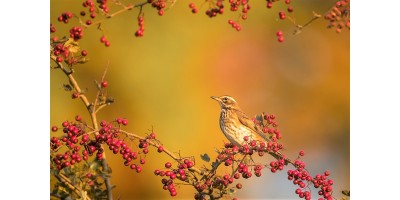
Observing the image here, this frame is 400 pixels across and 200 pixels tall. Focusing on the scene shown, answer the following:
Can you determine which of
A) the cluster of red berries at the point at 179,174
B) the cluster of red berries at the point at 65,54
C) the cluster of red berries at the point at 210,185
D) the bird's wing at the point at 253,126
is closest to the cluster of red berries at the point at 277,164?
the bird's wing at the point at 253,126

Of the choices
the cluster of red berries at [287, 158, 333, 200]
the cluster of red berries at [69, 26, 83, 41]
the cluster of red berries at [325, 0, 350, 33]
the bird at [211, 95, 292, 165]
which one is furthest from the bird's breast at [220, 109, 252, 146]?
the cluster of red berries at [69, 26, 83, 41]

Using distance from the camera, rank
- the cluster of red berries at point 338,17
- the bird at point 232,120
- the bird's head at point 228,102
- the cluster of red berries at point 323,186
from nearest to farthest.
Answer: the cluster of red berries at point 323,186 → the cluster of red berries at point 338,17 → the bird at point 232,120 → the bird's head at point 228,102

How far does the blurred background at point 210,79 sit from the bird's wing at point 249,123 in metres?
0.09

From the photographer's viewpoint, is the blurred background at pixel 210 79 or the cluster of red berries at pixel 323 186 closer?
the cluster of red berries at pixel 323 186

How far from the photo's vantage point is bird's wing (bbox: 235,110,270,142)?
2822mm

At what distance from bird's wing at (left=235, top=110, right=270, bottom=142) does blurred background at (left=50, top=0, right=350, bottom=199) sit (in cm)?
9

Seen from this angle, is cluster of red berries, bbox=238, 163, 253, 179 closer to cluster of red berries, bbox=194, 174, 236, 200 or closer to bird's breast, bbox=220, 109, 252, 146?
cluster of red berries, bbox=194, 174, 236, 200

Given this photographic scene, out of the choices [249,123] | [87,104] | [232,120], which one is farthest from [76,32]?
[232,120]

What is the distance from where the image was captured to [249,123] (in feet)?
10.5

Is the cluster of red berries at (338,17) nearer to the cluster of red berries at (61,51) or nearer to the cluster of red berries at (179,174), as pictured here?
the cluster of red berries at (179,174)

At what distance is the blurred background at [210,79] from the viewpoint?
139 inches
